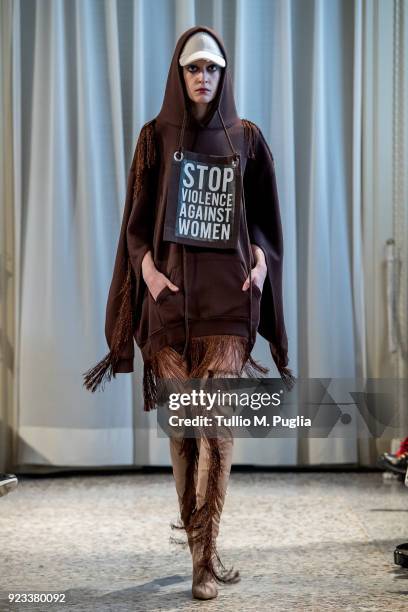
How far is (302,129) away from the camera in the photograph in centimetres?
337

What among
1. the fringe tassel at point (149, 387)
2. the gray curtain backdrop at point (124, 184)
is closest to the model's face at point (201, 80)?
the fringe tassel at point (149, 387)

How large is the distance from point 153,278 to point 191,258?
8 cm

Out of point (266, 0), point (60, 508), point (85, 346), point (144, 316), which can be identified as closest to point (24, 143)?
point (85, 346)

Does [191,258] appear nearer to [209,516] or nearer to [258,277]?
[258,277]

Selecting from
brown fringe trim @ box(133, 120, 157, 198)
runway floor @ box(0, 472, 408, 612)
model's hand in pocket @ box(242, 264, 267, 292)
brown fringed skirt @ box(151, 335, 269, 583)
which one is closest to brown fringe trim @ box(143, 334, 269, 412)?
brown fringed skirt @ box(151, 335, 269, 583)

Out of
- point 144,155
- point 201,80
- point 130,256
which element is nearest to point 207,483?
point 130,256

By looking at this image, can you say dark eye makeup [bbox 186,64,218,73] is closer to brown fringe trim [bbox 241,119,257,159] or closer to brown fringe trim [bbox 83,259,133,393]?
brown fringe trim [bbox 241,119,257,159]

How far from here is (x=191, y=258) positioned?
76.7 inches

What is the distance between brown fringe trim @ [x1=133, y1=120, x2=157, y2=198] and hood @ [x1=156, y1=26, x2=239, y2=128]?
0.04 meters

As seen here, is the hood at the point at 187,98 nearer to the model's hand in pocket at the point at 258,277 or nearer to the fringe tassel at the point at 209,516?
the model's hand in pocket at the point at 258,277

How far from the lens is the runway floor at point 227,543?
1962 millimetres

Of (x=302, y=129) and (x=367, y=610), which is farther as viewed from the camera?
(x=302, y=129)

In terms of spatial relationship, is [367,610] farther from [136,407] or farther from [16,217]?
[16,217]

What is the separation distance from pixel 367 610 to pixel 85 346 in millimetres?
1690
